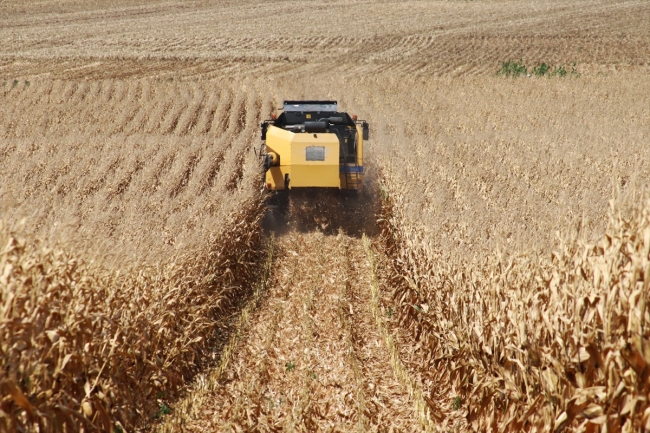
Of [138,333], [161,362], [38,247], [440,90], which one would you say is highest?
[38,247]

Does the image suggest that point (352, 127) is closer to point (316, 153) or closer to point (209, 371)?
point (316, 153)

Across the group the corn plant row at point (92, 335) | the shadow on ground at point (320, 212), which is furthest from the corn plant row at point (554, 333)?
the shadow on ground at point (320, 212)

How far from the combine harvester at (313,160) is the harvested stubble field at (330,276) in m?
0.43

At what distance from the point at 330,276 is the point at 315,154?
8.55ft

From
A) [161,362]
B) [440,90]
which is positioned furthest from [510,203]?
[440,90]

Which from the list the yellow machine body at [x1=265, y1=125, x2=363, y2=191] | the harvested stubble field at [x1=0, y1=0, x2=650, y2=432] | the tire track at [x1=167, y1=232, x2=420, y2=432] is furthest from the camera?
the yellow machine body at [x1=265, y1=125, x2=363, y2=191]

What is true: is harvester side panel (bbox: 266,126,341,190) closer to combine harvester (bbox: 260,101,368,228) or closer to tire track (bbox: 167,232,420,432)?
combine harvester (bbox: 260,101,368,228)

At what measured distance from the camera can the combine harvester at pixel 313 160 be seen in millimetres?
11266

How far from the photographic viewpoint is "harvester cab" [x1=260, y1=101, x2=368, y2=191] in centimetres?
1126

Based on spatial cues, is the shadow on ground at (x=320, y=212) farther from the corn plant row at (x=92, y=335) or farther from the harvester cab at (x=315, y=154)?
the corn plant row at (x=92, y=335)

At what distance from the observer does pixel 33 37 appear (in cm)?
3850

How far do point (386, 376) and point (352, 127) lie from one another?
21.6 feet

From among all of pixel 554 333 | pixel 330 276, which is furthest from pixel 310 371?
pixel 330 276

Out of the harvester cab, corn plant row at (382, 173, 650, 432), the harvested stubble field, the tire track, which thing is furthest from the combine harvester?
corn plant row at (382, 173, 650, 432)
